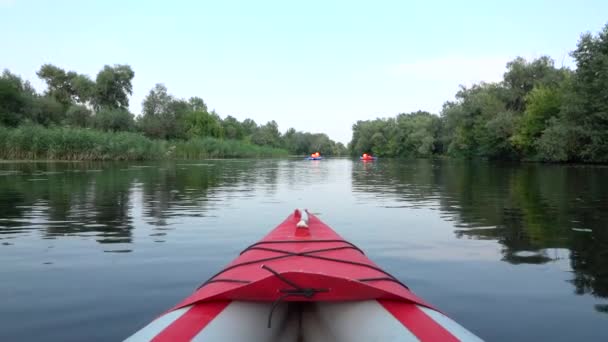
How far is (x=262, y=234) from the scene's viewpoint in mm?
7680

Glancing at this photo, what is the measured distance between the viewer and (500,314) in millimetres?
4043

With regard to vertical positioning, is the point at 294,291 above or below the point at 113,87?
below

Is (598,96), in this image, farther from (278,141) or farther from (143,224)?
(278,141)

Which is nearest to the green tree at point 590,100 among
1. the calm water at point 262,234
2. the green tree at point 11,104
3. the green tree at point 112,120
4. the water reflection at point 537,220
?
the water reflection at point 537,220

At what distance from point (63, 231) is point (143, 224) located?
4.30 feet

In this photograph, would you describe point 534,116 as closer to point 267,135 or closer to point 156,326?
point 156,326

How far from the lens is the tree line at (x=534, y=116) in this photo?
35.6 metres

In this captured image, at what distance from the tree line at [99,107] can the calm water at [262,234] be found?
3494 centimetres

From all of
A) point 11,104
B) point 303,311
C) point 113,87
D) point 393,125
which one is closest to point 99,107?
point 113,87

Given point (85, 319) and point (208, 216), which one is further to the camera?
point (208, 216)

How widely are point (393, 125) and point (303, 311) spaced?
4062 inches

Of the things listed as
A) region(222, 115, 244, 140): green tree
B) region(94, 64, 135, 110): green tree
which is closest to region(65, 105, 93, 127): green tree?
region(94, 64, 135, 110): green tree

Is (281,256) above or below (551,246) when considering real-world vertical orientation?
above

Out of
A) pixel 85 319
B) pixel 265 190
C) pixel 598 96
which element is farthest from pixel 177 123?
pixel 85 319
